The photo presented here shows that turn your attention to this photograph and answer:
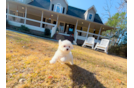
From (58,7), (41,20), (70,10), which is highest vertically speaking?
(70,10)

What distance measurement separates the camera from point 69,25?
15.9 m

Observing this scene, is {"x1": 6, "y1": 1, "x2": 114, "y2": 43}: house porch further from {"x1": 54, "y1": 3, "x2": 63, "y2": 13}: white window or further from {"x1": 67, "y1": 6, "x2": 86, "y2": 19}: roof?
{"x1": 67, "y1": 6, "x2": 86, "y2": 19}: roof

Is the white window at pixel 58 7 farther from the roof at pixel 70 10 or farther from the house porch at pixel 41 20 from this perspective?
the roof at pixel 70 10

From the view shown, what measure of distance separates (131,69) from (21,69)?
2.08m

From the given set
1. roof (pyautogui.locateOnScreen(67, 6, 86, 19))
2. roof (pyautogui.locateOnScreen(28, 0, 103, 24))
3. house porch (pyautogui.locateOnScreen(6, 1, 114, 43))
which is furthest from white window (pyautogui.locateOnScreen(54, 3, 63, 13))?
roof (pyautogui.locateOnScreen(67, 6, 86, 19))

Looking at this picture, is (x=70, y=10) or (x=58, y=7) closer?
(x=58, y=7)

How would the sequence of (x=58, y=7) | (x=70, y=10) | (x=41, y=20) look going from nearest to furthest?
(x=41, y=20)
(x=58, y=7)
(x=70, y=10)

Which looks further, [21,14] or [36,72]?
[21,14]

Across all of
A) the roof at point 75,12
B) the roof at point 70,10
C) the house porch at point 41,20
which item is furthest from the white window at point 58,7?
the roof at point 75,12

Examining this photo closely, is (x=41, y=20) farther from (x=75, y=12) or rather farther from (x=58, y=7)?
(x=75, y=12)

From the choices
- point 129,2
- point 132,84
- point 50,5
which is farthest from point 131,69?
point 50,5

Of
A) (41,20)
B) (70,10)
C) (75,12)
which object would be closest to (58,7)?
(70,10)

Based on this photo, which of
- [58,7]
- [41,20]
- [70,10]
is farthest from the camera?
[70,10]
